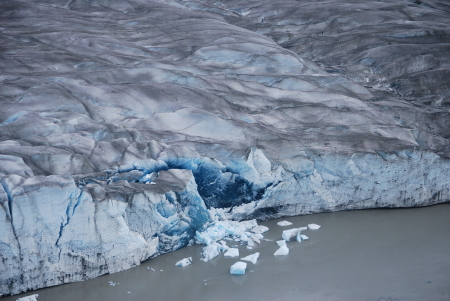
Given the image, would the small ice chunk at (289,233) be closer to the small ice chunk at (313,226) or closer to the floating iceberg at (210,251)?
the small ice chunk at (313,226)

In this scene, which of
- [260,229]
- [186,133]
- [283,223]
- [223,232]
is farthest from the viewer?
[186,133]

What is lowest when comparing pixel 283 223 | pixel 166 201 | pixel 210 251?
pixel 283 223

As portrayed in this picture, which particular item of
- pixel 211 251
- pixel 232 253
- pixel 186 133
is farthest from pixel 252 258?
pixel 186 133

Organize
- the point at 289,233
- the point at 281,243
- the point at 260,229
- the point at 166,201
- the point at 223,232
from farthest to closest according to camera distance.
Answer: the point at 260,229, the point at 223,232, the point at 289,233, the point at 281,243, the point at 166,201

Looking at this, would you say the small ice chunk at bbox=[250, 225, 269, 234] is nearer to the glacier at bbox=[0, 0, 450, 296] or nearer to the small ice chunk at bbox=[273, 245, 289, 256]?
the glacier at bbox=[0, 0, 450, 296]

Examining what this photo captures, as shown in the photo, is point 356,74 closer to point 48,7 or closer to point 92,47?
point 92,47

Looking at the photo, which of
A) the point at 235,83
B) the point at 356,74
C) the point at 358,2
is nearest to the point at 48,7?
the point at 235,83

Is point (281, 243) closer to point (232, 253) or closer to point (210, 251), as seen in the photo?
point (232, 253)
